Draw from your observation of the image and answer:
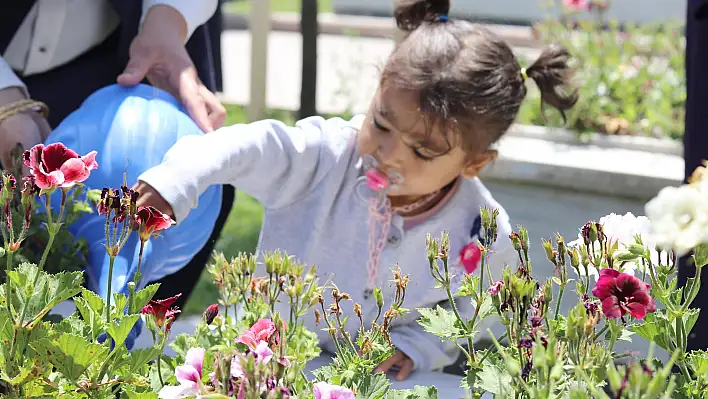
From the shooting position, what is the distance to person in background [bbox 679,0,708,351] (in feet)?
6.46

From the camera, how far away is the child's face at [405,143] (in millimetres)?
1757

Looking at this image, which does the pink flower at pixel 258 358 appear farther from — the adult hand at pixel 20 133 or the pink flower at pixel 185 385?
the adult hand at pixel 20 133

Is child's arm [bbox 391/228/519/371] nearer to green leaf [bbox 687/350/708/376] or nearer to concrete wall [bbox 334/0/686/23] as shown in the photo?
green leaf [bbox 687/350/708/376]

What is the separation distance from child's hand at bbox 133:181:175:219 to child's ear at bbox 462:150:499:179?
2.33 feet

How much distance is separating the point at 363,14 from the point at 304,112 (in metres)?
8.60

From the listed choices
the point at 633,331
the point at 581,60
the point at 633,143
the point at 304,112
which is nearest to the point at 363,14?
the point at 304,112

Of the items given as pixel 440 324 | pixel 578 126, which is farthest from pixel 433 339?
pixel 578 126

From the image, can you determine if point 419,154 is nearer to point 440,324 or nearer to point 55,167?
point 440,324

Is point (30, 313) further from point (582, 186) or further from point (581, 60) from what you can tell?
point (581, 60)

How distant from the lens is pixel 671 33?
4617 mm

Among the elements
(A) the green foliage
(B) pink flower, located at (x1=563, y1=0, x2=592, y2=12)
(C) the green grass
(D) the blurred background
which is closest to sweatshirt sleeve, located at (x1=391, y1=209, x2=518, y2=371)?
(D) the blurred background

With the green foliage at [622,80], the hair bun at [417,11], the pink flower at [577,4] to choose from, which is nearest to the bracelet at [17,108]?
the hair bun at [417,11]

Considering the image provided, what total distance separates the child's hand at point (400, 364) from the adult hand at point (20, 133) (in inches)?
27.3

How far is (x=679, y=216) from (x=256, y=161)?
92 centimetres
